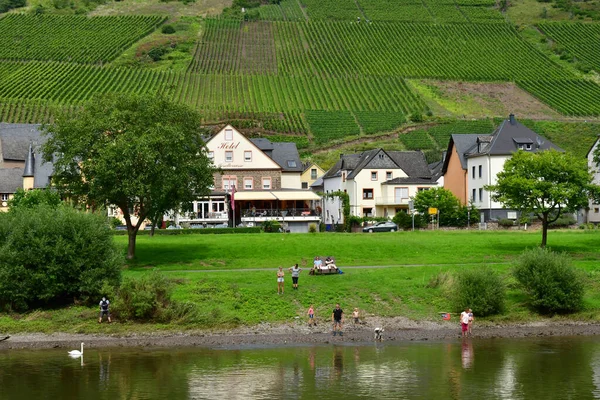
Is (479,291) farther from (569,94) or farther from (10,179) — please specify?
(569,94)

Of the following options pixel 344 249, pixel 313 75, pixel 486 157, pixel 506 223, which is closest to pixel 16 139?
pixel 486 157

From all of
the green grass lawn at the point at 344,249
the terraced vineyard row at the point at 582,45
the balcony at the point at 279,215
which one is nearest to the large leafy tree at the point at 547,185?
the green grass lawn at the point at 344,249

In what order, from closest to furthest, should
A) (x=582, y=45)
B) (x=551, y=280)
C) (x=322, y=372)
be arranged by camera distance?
(x=322, y=372) < (x=551, y=280) < (x=582, y=45)

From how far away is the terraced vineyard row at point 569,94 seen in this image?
488ft

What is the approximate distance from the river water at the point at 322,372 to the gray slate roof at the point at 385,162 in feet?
174

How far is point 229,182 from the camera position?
9400 cm

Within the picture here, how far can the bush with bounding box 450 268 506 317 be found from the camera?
44.7 m

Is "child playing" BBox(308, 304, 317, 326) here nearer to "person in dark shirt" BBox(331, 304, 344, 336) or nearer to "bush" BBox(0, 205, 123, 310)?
"person in dark shirt" BBox(331, 304, 344, 336)

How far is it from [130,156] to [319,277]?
13.9 metres

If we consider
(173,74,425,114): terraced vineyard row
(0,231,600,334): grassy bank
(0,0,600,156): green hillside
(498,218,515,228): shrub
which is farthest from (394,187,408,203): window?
(173,74,425,114): terraced vineyard row

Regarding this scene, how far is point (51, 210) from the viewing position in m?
47.6

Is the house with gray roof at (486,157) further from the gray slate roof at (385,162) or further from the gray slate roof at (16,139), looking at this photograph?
the gray slate roof at (16,139)

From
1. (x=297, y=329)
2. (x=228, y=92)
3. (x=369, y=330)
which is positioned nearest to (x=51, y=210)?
(x=297, y=329)

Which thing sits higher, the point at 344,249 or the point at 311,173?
the point at 311,173
